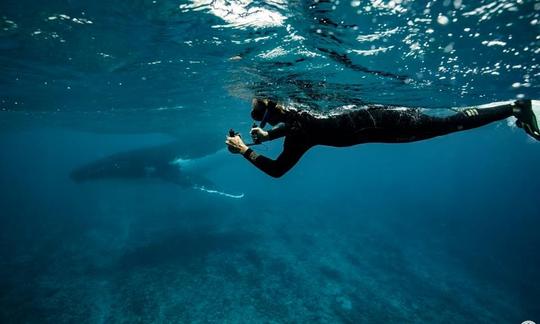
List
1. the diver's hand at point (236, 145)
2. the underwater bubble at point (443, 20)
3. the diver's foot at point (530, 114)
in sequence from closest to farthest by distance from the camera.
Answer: the diver's hand at point (236, 145) < the diver's foot at point (530, 114) < the underwater bubble at point (443, 20)

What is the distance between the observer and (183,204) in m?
30.6

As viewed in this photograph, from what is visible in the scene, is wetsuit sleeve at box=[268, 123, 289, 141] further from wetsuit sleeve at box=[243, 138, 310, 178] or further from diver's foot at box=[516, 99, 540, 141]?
diver's foot at box=[516, 99, 540, 141]

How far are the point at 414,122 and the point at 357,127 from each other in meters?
0.80

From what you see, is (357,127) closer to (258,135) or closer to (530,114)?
(258,135)

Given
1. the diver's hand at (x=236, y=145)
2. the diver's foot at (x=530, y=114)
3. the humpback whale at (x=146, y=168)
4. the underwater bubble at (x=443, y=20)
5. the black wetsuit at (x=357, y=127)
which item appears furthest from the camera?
the humpback whale at (x=146, y=168)

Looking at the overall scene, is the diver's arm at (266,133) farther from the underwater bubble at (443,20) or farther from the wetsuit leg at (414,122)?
the underwater bubble at (443,20)

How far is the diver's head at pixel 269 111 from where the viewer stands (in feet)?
14.2

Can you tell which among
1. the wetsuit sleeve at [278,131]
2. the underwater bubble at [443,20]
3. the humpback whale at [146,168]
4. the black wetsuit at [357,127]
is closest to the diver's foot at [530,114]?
the black wetsuit at [357,127]

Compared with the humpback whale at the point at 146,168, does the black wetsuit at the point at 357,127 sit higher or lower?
higher

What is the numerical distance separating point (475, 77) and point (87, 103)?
20972 millimetres

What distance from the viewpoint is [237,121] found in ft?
88.6

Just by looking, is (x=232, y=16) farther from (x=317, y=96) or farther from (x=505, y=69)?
(x=505, y=69)

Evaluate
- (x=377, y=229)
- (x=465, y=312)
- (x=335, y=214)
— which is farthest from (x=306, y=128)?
(x=335, y=214)

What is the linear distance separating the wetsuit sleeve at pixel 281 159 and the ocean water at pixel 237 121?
284 cm
